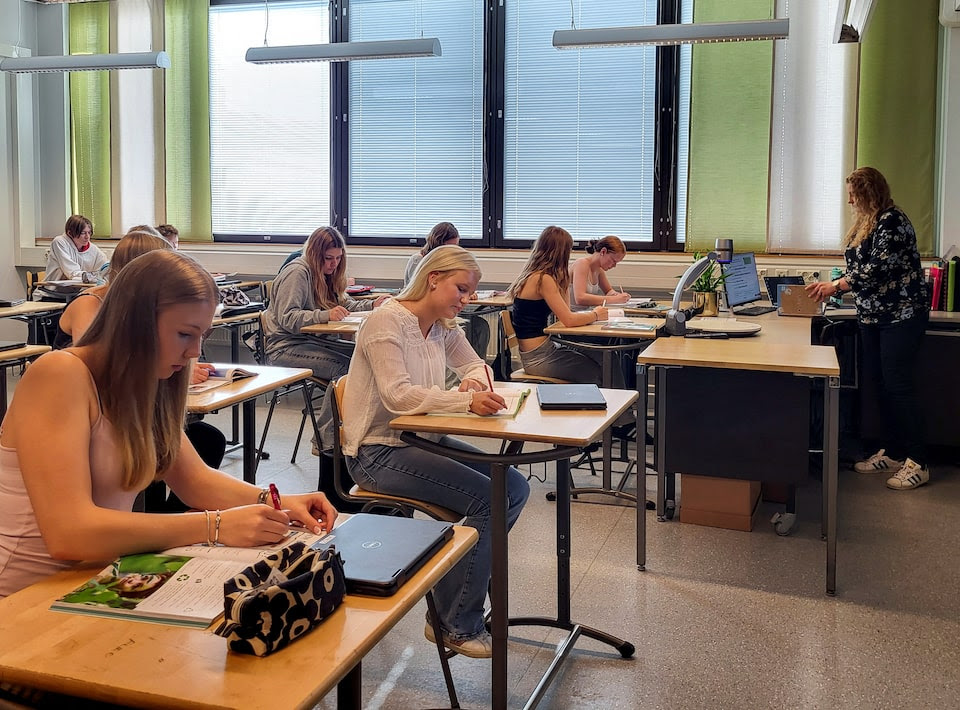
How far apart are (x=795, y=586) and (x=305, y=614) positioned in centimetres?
250

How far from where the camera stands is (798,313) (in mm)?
5293

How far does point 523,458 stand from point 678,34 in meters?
4.24

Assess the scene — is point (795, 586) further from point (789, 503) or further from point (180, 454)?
point (180, 454)

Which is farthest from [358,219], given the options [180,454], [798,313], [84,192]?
[180,454]

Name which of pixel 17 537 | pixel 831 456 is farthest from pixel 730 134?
pixel 17 537

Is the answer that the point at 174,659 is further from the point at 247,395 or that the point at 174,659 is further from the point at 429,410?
the point at 247,395

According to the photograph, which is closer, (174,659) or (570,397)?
(174,659)

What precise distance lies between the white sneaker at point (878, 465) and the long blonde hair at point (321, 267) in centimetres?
291

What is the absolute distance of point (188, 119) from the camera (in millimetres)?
8102

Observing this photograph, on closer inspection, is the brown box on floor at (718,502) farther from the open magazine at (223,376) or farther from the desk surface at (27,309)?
the desk surface at (27,309)

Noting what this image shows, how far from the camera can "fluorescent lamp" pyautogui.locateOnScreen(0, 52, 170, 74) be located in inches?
277

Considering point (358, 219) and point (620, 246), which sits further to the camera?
point (358, 219)

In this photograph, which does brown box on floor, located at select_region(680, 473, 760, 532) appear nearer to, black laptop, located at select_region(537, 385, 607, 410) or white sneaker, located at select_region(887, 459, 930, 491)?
white sneaker, located at select_region(887, 459, 930, 491)

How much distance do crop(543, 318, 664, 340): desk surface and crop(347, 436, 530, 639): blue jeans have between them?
188 centimetres
